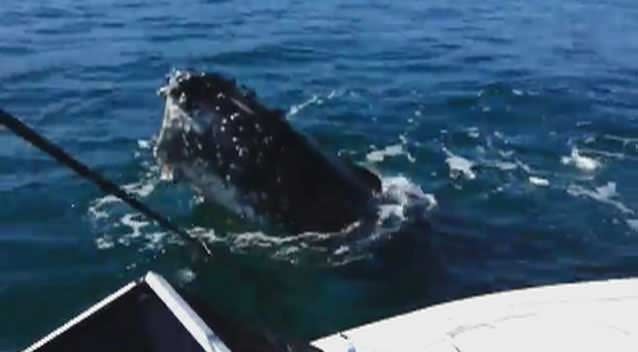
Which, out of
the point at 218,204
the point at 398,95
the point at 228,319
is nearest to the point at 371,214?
the point at 218,204

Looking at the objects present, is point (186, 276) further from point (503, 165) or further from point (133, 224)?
point (503, 165)

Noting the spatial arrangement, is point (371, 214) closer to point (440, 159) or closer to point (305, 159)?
point (305, 159)

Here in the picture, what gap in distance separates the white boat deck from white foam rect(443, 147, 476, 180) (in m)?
7.13

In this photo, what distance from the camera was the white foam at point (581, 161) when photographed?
54.5ft

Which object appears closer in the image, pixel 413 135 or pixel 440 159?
pixel 440 159

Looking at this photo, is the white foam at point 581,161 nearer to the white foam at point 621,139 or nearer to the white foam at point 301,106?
the white foam at point 621,139

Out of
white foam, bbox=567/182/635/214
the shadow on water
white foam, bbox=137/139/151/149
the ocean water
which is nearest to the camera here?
the shadow on water

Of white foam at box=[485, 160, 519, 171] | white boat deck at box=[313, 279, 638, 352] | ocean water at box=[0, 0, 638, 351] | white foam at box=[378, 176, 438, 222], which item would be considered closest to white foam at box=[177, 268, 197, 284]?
ocean water at box=[0, 0, 638, 351]

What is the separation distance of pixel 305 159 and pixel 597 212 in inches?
202

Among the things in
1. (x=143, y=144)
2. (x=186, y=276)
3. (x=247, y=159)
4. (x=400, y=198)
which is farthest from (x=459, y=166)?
(x=186, y=276)

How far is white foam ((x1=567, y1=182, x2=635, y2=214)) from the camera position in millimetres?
15117

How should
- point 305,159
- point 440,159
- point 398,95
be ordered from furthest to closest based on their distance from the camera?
1. point 398,95
2. point 440,159
3. point 305,159

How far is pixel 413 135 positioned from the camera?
58.2ft

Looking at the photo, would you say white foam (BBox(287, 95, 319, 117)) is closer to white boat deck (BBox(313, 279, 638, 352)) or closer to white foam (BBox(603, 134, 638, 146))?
white foam (BBox(603, 134, 638, 146))
